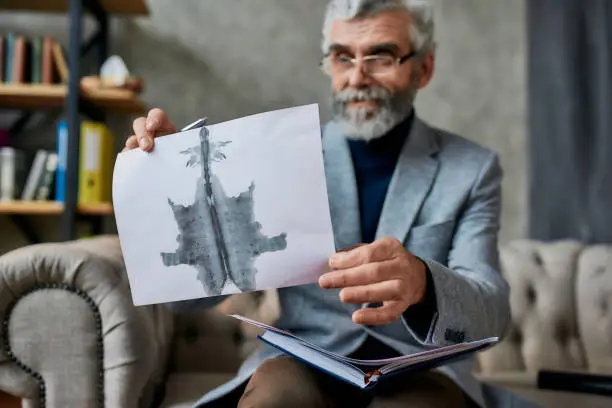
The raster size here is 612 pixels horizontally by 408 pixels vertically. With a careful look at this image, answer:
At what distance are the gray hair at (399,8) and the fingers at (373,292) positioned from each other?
1.68 ft

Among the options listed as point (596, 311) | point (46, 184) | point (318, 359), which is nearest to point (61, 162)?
point (46, 184)

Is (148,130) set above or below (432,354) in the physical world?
above

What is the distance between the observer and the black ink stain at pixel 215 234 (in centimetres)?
73

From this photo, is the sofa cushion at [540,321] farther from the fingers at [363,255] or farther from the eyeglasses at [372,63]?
the fingers at [363,255]

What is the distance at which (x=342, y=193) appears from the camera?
101cm

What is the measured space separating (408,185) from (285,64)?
4.20ft

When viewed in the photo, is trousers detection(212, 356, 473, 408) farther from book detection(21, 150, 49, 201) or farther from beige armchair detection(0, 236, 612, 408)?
book detection(21, 150, 49, 201)

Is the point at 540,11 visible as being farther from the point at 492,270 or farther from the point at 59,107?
the point at 59,107

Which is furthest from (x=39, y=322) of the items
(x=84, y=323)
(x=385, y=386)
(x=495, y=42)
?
(x=495, y=42)

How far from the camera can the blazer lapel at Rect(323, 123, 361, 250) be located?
0.99 meters

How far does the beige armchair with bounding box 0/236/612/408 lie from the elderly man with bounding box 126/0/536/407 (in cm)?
13

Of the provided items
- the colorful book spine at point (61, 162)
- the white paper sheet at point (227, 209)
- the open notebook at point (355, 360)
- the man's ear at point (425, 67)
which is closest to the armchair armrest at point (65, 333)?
the white paper sheet at point (227, 209)

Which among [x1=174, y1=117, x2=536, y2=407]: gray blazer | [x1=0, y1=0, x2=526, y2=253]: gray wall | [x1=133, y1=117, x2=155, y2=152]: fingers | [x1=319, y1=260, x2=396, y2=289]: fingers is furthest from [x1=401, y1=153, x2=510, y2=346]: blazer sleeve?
[x1=0, y1=0, x2=526, y2=253]: gray wall

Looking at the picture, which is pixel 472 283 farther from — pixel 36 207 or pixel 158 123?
pixel 36 207
